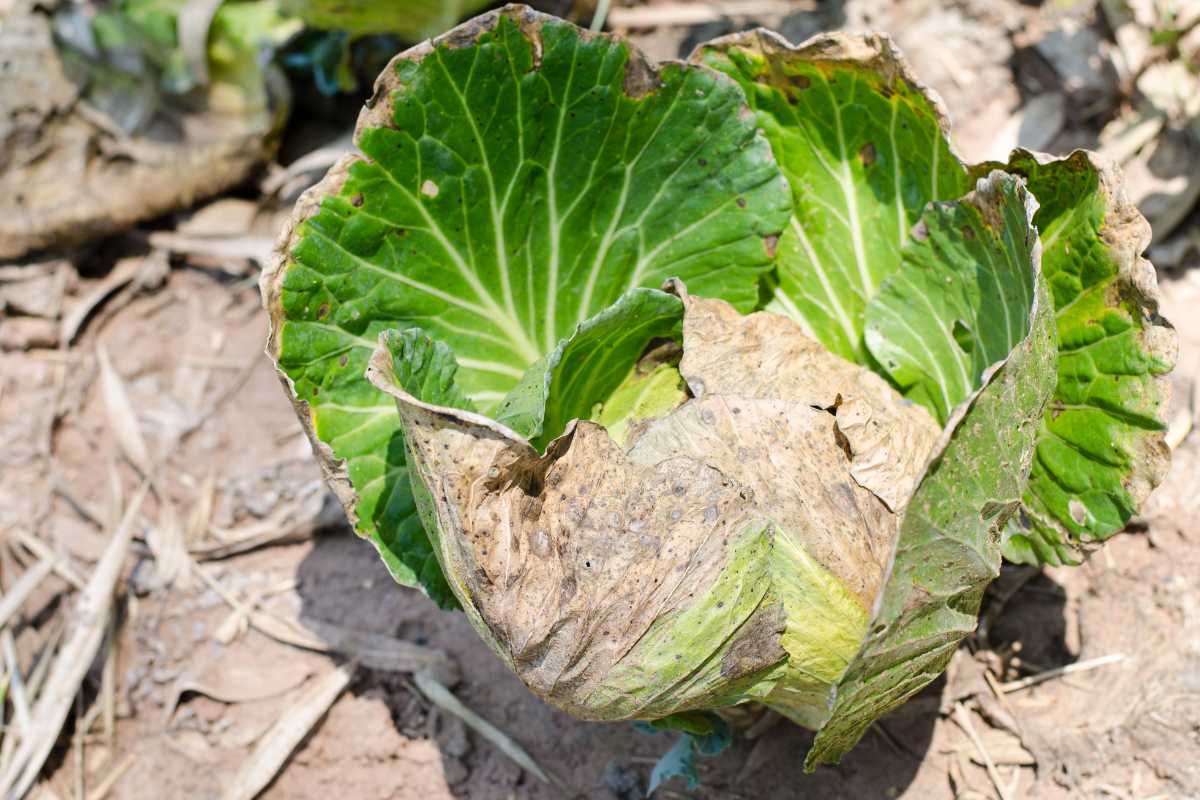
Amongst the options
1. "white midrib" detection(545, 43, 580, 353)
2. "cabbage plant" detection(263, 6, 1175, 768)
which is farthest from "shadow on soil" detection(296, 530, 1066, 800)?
"white midrib" detection(545, 43, 580, 353)

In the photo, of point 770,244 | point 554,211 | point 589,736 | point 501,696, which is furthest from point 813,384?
point 501,696

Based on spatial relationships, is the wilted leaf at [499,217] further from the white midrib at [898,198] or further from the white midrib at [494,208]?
the white midrib at [898,198]

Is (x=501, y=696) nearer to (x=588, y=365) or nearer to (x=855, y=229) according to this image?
(x=588, y=365)

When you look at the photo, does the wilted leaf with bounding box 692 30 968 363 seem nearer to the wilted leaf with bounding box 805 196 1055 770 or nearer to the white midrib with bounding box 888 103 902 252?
the white midrib with bounding box 888 103 902 252

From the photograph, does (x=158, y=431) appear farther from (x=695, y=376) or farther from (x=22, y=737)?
(x=695, y=376)

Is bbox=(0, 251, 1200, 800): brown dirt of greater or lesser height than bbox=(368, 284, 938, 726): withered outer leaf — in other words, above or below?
below

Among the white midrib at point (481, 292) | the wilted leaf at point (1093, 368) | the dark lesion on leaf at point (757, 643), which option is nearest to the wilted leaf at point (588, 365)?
the white midrib at point (481, 292)
